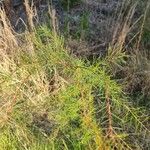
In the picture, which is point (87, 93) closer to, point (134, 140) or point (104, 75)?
point (104, 75)

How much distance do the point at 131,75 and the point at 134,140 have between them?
669 mm

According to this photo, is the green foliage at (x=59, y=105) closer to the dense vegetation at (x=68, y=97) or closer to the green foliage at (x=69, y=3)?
the dense vegetation at (x=68, y=97)

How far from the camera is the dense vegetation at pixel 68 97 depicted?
8.70ft

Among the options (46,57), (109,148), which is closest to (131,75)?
(46,57)

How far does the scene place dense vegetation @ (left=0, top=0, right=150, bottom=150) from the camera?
104 inches

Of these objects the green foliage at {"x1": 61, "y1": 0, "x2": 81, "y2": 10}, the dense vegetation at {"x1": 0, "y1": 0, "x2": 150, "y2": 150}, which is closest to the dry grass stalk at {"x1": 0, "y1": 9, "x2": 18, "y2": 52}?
the dense vegetation at {"x1": 0, "y1": 0, "x2": 150, "y2": 150}

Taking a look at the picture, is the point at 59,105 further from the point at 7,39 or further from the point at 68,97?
the point at 7,39

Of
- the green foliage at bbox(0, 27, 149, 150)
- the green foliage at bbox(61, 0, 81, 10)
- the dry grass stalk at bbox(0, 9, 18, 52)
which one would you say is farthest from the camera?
the green foliage at bbox(61, 0, 81, 10)

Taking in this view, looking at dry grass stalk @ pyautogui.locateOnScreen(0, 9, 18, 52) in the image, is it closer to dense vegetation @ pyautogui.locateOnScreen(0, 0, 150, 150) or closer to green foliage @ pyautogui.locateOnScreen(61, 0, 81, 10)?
dense vegetation @ pyautogui.locateOnScreen(0, 0, 150, 150)

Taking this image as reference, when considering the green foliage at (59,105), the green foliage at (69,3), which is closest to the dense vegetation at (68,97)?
the green foliage at (59,105)

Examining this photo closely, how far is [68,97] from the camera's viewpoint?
8.95ft

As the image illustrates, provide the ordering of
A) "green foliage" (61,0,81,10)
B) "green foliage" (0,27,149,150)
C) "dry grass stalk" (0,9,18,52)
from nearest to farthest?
"green foliage" (0,27,149,150) → "dry grass stalk" (0,9,18,52) → "green foliage" (61,0,81,10)

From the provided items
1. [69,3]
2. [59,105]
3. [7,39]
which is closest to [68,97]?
[59,105]

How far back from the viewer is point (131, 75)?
11.8 feet
